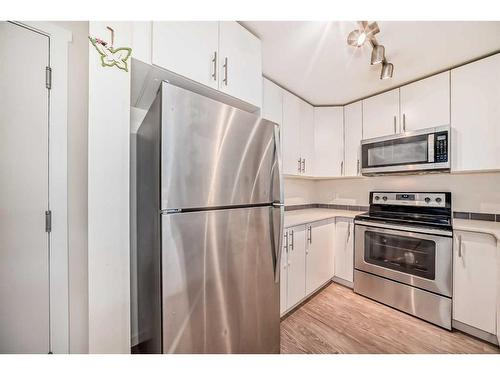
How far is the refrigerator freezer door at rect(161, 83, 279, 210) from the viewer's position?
2.55 feet

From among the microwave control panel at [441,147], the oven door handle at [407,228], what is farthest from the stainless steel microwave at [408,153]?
the oven door handle at [407,228]

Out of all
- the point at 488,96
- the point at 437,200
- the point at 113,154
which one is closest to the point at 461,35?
the point at 488,96

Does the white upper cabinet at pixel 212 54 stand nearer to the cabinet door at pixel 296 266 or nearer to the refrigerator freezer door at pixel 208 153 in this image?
the refrigerator freezer door at pixel 208 153

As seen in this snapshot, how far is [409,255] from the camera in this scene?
5.86ft

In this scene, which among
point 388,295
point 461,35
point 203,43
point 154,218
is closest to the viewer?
point 154,218

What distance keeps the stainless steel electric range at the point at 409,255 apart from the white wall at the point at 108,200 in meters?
2.09

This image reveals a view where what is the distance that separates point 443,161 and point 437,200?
51 centimetres

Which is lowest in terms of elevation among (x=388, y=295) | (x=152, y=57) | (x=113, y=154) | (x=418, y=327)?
(x=418, y=327)

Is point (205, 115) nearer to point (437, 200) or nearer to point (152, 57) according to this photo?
point (152, 57)

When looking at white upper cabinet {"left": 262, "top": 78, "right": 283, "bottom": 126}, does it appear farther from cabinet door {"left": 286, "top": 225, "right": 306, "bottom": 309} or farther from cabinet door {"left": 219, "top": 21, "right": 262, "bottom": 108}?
cabinet door {"left": 286, "top": 225, "right": 306, "bottom": 309}

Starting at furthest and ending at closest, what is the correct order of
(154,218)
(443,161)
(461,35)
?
(443,161)
(461,35)
(154,218)

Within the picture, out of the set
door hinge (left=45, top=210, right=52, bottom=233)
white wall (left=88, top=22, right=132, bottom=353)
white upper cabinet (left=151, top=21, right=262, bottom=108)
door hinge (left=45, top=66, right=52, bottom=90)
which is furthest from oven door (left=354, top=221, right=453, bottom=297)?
door hinge (left=45, top=66, right=52, bottom=90)

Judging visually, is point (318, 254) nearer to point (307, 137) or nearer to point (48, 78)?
point (307, 137)

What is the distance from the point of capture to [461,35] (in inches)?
53.6
